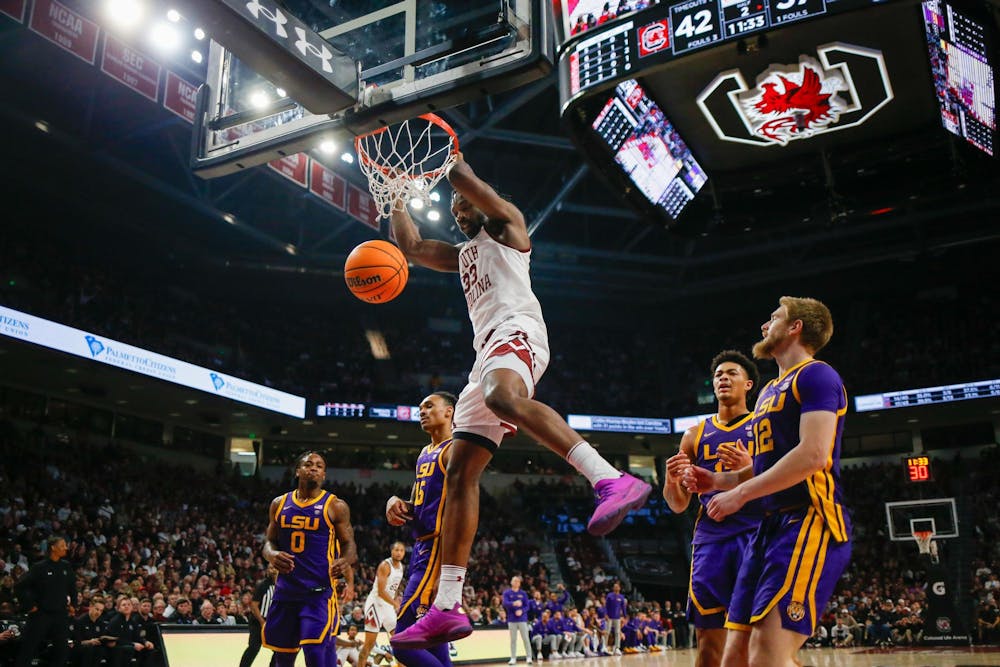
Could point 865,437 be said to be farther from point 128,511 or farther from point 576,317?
point 128,511

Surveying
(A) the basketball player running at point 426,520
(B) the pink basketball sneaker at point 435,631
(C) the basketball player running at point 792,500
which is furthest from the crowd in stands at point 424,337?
(C) the basketball player running at point 792,500

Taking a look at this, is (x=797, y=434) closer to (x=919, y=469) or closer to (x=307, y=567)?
(x=307, y=567)

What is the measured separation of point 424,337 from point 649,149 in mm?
19585

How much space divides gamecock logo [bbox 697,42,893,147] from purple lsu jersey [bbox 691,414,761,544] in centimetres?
433

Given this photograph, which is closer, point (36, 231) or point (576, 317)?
point (36, 231)

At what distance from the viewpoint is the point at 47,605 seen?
8883mm

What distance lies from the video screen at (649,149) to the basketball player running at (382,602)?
5.13m

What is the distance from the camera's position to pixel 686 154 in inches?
376

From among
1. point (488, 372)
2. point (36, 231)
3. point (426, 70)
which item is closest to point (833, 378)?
point (488, 372)

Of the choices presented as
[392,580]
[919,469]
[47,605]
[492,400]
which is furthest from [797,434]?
[919,469]

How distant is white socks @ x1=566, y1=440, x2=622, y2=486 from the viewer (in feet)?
11.0

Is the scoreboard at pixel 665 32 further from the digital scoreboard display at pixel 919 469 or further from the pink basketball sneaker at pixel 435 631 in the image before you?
the digital scoreboard display at pixel 919 469

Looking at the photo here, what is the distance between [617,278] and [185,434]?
14.2 m

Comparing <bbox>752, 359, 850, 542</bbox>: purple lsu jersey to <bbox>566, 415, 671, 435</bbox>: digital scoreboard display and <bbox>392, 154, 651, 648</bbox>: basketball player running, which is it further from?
<bbox>566, 415, 671, 435</bbox>: digital scoreboard display
